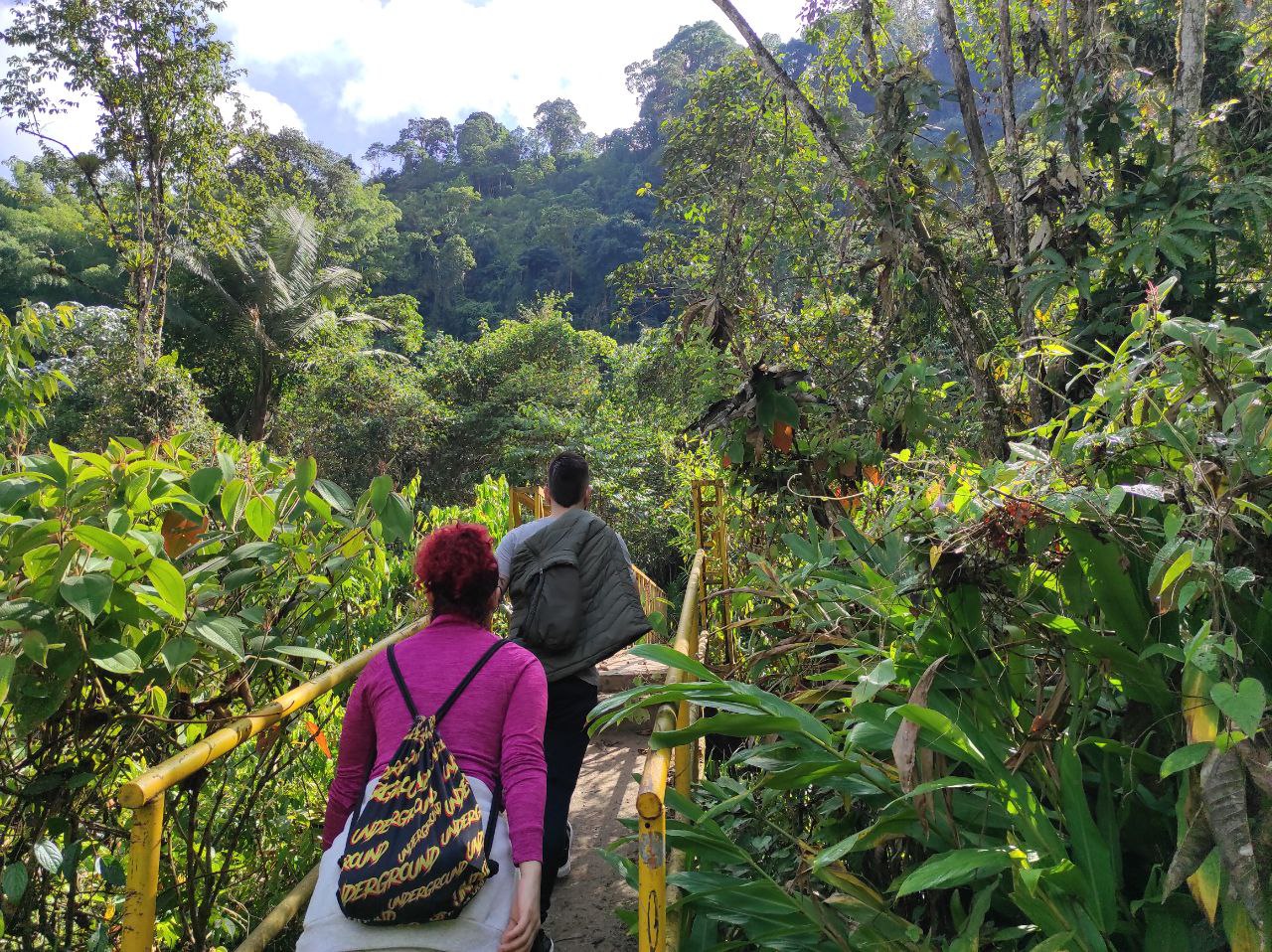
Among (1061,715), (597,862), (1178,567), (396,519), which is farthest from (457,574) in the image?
(597,862)

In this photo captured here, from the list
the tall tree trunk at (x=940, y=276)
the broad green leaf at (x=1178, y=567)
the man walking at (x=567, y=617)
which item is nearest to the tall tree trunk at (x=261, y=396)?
the tall tree trunk at (x=940, y=276)

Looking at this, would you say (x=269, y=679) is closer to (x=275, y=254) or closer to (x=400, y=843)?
(x=400, y=843)

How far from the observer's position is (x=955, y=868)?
116cm

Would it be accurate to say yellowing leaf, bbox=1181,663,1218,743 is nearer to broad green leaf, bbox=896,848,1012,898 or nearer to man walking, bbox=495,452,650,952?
broad green leaf, bbox=896,848,1012,898

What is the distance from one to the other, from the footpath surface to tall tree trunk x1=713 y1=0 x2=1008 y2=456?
5.44ft

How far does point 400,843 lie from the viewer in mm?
1396

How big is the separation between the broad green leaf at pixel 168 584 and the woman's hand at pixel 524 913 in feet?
2.41

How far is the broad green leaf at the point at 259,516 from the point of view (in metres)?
1.75

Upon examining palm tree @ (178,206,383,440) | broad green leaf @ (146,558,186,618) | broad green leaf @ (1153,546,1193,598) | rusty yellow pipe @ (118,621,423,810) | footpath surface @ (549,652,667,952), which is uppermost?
palm tree @ (178,206,383,440)

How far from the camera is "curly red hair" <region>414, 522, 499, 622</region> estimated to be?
6.06 ft

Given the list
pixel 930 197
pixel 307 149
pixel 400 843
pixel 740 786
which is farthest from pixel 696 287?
pixel 307 149

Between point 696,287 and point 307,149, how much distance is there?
35217 millimetres

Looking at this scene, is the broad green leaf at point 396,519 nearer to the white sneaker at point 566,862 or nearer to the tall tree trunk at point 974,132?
the white sneaker at point 566,862

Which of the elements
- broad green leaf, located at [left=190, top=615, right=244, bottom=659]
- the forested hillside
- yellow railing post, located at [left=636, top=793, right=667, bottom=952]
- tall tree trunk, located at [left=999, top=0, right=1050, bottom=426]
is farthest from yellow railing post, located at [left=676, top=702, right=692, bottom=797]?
tall tree trunk, located at [left=999, top=0, right=1050, bottom=426]
